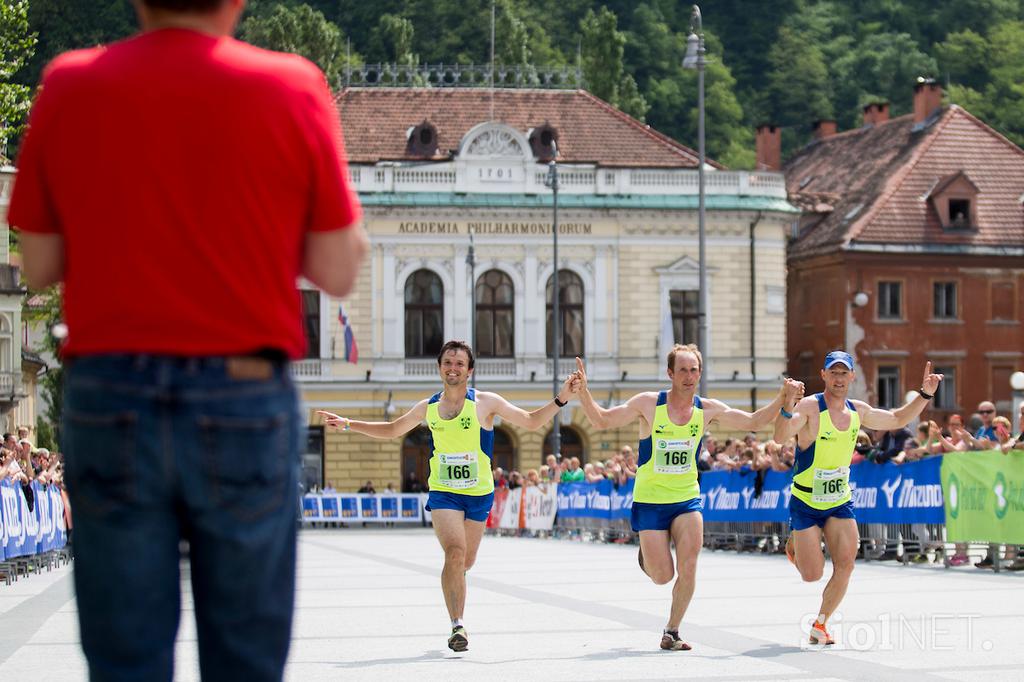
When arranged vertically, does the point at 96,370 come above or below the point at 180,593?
above

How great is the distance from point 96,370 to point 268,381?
38 centimetres

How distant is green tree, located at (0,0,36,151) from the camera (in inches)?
1425

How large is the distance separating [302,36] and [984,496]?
2901 inches

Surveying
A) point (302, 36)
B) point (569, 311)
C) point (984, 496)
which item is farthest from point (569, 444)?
point (984, 496)

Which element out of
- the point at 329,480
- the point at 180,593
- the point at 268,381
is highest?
the point at 268,381

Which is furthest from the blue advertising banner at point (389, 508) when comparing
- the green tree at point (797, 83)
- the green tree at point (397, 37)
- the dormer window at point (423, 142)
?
the green tree at point (797, 83)

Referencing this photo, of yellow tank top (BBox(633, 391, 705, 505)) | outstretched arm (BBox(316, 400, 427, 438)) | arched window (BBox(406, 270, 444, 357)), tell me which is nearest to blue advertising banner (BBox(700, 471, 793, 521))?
outstretched arm (BBox(316, 400, 427, 438))

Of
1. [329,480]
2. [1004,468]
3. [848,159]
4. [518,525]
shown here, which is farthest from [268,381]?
[848,159]

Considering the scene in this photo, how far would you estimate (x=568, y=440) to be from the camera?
231 ft

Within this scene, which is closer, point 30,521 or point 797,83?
point 30,521

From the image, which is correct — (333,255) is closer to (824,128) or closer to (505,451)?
(505,451)

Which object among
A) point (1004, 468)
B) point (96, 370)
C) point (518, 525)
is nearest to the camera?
point (96, 370)

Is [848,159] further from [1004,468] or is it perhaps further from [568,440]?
[1004,468]

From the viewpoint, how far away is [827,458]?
50.3 ft
